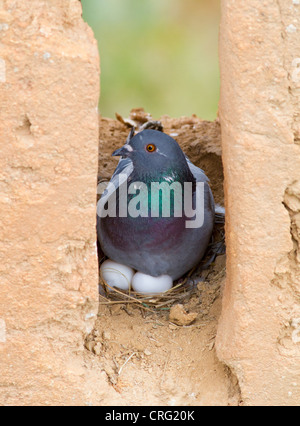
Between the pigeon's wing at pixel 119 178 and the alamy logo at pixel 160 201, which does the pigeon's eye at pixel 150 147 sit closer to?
the alamy logo at pixel 160 201

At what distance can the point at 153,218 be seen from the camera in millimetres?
3275

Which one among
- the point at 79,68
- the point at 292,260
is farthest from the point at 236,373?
the point at 79,68

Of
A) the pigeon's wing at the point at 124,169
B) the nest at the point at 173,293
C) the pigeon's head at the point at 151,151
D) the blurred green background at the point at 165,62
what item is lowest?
the nest at the point at 173,293

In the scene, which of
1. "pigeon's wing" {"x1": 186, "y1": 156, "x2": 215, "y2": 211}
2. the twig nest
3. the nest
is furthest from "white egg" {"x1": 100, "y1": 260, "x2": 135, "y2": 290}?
"pigeon's wing" {"x1": 186, "y1": 156, "x2": 215, "y2": 211}

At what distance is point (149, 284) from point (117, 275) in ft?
0.58

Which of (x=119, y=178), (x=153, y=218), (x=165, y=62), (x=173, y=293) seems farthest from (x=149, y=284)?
(x=165, y=62)

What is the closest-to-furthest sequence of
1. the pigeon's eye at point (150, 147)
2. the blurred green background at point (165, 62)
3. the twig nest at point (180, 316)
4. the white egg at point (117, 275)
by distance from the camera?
the twig nest at point (180, 316)
the pigeon's eye at point (150, 147)
the white egg at point (117, 275)
the blurred green background at point (165, 62)

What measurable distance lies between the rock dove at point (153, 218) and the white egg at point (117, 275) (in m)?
0.03

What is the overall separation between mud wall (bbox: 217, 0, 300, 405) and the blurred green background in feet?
12.2

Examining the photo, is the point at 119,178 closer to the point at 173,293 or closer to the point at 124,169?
the point at 124,169

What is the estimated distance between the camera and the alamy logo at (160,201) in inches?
128

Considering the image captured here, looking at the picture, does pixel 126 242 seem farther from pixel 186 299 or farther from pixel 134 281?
pixel 186 299

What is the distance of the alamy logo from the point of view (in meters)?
3.24

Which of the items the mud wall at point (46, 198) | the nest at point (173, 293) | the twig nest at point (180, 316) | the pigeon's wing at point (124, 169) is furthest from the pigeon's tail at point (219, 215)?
the mud wall at point (46, 198)
